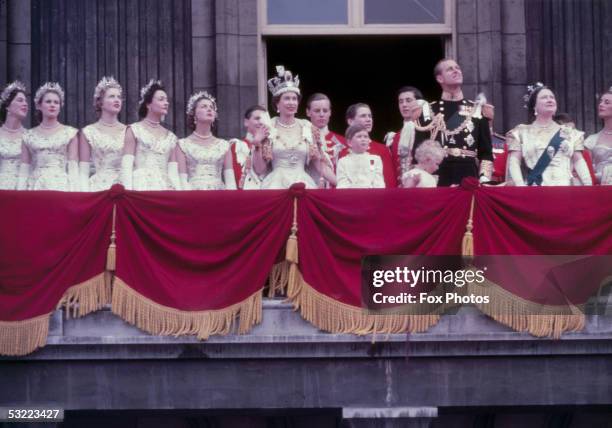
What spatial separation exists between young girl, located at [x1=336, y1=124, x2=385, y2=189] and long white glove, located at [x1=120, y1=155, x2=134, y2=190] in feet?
6.47

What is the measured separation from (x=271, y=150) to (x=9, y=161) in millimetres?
2581

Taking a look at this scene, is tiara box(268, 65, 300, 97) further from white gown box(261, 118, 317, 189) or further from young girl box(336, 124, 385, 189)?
young girl box(336, 124, 385, 189)

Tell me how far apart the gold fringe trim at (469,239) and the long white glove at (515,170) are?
1119 millimetres

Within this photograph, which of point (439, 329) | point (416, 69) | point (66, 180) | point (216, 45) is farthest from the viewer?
point (416, 69)

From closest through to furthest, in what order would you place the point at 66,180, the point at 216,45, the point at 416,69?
the point at 66,180 → the point at 216,45 → the point at 416,69

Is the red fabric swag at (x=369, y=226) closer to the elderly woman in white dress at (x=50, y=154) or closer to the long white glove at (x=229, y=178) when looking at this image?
the long white glove at (x=229, y=178)

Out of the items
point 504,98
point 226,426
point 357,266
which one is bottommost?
point 226,426

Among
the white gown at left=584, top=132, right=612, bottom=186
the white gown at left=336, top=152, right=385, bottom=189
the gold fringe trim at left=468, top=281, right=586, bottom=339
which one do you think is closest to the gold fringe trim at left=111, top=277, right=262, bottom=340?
the white gown at left=336, top=152, right=385, bottom=189

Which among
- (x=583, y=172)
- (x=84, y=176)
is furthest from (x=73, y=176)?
(x=583, y=172)

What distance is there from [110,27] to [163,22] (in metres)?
0.62

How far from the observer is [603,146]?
1670 cm

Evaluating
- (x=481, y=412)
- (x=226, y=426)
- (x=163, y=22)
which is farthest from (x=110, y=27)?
(x=481, y=412)

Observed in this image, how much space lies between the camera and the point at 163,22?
1938 centimetres

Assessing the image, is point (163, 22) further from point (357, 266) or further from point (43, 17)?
point (357, 266)
